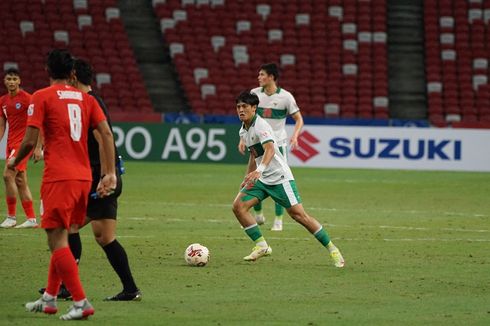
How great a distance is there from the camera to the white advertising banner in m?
28.2

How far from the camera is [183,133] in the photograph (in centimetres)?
2958

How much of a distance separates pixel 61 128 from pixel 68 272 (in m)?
1.17

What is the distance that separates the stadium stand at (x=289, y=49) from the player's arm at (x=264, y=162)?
74.5 feet

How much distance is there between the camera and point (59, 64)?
884 centimetres

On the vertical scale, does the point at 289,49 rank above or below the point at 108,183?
below

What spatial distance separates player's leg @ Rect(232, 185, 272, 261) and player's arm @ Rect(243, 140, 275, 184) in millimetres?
412

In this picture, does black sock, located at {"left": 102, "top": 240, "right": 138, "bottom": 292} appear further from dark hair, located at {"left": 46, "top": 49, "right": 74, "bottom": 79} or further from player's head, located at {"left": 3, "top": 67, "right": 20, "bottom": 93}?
player's head, located at {"left": 3, "top": 67, "right": 20, "bottom": 93}

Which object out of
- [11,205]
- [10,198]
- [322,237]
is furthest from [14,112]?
[322,237]

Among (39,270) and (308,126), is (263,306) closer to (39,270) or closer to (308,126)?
(39,270)

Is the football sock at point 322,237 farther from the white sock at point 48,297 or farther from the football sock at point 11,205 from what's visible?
the football sock at point 11,205

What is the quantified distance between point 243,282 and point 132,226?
575 centimetres

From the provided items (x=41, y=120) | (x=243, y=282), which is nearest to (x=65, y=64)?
(x=41, y=120)

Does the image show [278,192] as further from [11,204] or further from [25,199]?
[11,204]

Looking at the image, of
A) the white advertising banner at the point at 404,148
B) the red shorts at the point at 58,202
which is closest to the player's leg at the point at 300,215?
the red shorts at the point at 58,202
